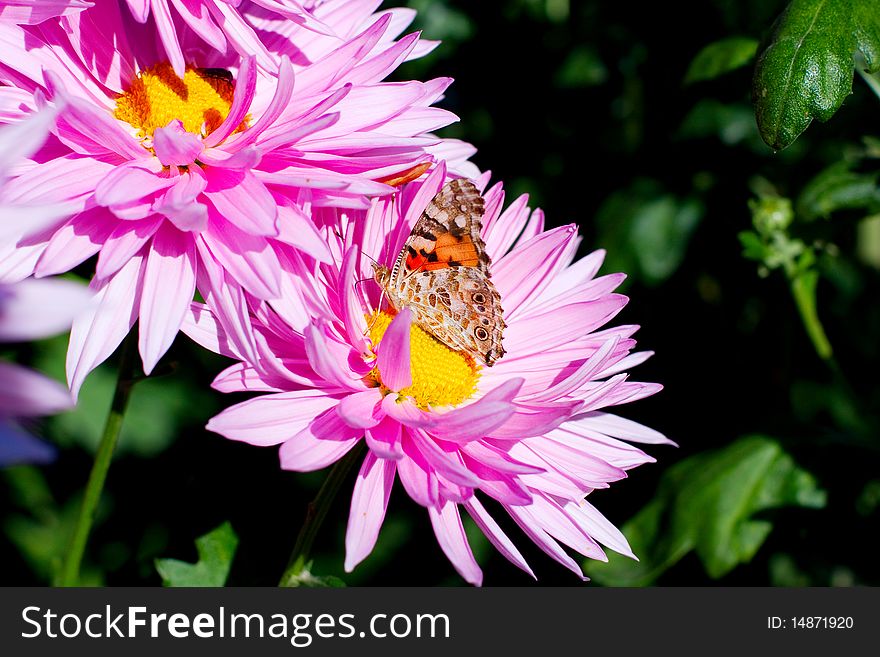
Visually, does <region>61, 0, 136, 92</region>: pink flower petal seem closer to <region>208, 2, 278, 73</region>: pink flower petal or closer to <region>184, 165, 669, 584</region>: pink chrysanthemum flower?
<region>208, 2, 278, 73</region>: pink flower petal

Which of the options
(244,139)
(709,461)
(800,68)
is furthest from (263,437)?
(709,461)

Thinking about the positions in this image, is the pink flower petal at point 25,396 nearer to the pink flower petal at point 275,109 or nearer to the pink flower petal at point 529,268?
the pink flower petal at point 275,109

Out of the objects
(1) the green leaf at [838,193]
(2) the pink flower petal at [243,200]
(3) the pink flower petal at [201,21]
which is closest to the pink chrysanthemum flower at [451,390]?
(2) the pink flower petal at [243,200]

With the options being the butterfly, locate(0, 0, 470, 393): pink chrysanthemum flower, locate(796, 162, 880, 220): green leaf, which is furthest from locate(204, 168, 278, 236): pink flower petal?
locate(796, 162, 880, 220): green leaf

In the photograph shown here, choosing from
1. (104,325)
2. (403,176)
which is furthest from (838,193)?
(104,325)
